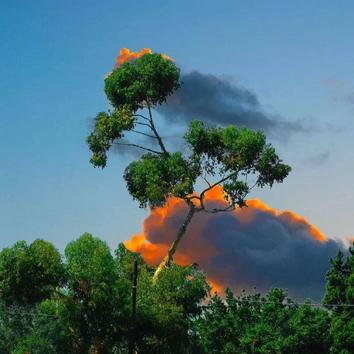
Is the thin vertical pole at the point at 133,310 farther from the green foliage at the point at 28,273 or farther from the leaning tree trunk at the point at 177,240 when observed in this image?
the green foliage at the point at 28,273

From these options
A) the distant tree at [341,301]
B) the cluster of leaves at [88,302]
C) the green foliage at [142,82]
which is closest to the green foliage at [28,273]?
the cluster of leaves at [88,302]

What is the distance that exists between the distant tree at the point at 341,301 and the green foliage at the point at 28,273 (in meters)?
9.39

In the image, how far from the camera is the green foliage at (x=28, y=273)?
2952 centimetres

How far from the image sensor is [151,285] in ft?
93.7

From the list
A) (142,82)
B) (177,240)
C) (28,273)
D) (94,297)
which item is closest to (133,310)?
(94,297)

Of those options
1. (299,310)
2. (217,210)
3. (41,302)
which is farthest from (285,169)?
(41,302)

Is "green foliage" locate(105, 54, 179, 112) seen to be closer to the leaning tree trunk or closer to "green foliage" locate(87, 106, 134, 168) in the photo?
"green foliage" locate(87, 106, 134, 168)

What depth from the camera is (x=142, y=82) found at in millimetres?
30656

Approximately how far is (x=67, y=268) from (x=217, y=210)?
18.3 feet

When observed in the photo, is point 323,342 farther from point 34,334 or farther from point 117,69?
point 117,69

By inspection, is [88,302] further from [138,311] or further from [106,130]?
[106,130]

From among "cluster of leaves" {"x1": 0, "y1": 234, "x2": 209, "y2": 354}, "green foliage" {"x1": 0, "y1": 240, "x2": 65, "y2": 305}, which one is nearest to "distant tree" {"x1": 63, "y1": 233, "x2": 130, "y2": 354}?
"cluster of leaves" {"x1": 0, "y1": 234, "x2": 209, "y2": 354}

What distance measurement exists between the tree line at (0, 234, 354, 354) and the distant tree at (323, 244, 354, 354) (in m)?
0.03

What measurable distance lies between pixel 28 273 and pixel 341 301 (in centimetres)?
1075
